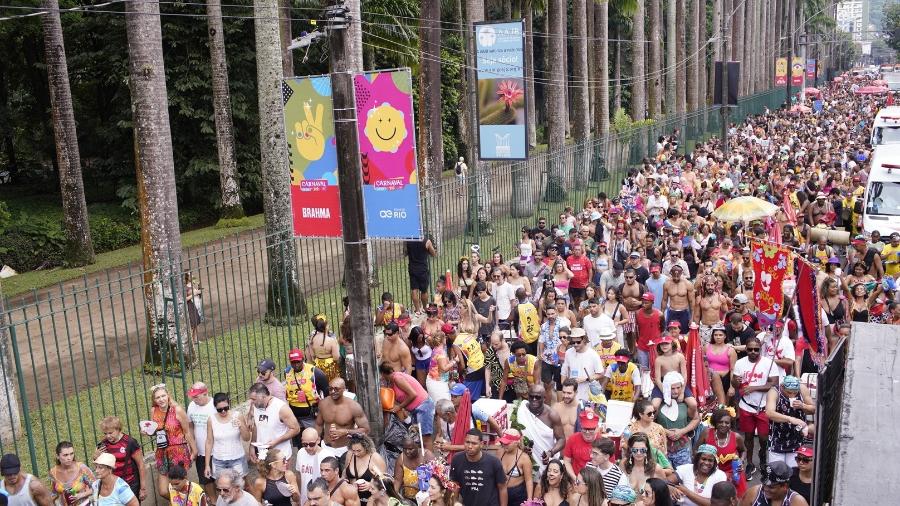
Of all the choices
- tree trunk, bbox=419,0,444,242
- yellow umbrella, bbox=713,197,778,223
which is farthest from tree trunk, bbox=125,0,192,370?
yellow umbrella, bbox=713,197,778,223

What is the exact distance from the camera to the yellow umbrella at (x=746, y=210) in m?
16.2

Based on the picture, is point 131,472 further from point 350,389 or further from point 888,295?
point 888,295

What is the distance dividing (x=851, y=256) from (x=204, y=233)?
18627mm

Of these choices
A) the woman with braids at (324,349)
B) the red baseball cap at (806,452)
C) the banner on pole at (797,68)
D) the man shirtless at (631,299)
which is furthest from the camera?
the banner on pole at (797,68)

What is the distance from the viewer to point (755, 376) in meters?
9.80

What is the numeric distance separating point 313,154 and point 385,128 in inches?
32.2

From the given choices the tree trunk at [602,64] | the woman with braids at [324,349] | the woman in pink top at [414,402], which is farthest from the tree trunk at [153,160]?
the tree trunk at [602,64]

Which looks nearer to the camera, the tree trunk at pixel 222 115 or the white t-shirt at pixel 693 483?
the white t-shirt at pixel 693 483

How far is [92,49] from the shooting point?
31656 mm

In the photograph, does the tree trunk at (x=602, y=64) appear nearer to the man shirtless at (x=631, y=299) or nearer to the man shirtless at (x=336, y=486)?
the man shirtless at (x=631, y=299)

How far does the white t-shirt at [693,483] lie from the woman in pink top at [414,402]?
284 centimetres

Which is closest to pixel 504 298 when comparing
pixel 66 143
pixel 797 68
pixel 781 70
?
pixel 66 143

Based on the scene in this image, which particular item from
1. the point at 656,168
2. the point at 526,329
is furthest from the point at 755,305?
the point at 656,168

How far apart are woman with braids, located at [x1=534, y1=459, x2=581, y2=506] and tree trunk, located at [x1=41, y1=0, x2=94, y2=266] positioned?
647 inches
